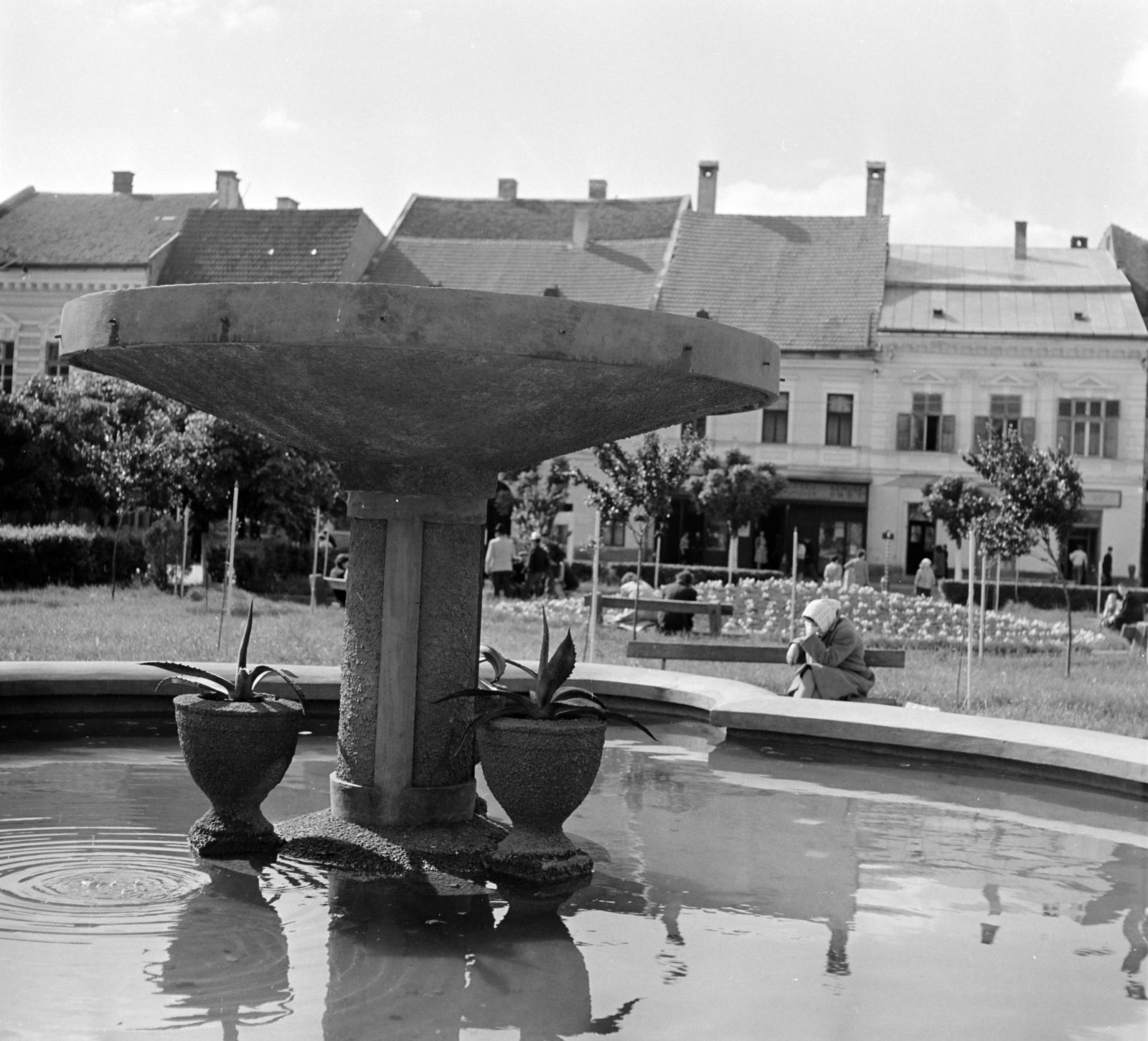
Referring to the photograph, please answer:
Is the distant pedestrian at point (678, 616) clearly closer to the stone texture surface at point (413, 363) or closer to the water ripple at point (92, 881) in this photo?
the water ripple at point (92, 881)

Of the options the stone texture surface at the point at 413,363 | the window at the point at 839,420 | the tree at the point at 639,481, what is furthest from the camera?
the window at the point at 839,420

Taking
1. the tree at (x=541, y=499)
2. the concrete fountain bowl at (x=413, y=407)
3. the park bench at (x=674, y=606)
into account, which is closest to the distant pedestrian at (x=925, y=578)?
the tree at (x=541, y=499)

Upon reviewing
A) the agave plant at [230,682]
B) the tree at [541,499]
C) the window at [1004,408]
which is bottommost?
the agave plant at [230,682]

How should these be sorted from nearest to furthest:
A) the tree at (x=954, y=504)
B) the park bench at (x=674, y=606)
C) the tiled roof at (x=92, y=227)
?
the park bench at (x=674, y=606), the tree at (x=954, y=504), the tiled roof at (x=92, y=227)

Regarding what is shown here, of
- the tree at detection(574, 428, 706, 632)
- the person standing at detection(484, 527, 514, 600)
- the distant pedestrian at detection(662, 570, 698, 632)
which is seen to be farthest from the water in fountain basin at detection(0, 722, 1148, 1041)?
the tree at detection(574, 428, 706, 632)

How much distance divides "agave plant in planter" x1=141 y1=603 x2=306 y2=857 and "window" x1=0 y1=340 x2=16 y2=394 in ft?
147

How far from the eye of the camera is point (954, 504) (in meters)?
38.4

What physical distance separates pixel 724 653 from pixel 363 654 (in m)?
7.35

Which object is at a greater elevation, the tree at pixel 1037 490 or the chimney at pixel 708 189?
the chimney at pixel 708 189

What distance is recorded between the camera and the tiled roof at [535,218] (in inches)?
1914

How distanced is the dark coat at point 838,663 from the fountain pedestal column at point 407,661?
14.6 ft

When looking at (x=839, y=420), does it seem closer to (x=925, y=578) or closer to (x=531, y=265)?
(x=531, y=265)

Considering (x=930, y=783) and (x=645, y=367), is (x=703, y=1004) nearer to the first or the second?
(x=645, y=367)

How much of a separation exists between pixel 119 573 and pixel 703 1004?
22.9 metres
